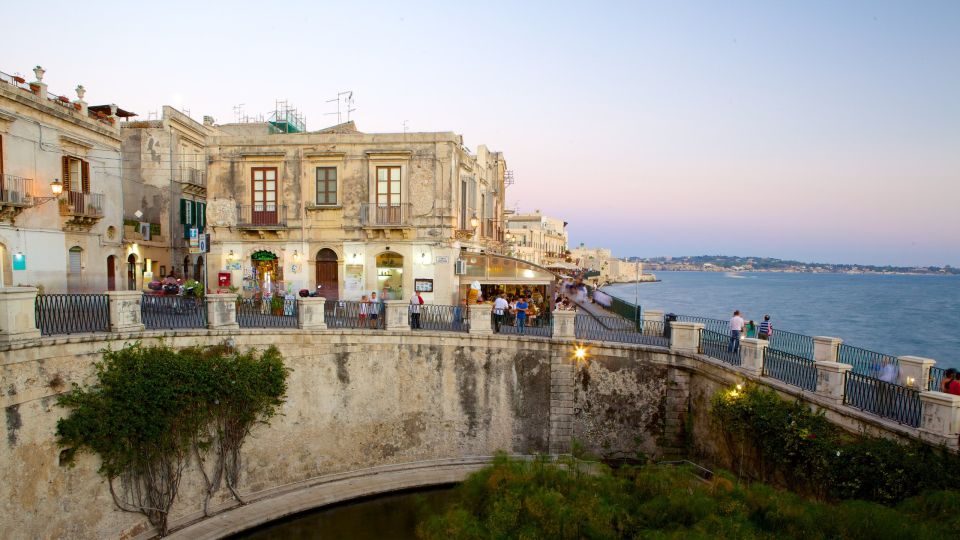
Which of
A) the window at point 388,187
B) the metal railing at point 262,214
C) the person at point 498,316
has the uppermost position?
the window at point 388,187

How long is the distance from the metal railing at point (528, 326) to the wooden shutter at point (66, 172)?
15.6 metres

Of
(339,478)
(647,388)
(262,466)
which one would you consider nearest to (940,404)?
(647,388)

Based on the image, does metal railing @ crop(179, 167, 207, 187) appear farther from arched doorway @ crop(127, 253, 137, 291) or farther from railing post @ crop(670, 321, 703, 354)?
railing post @ crop(670, 321, 703, 354)

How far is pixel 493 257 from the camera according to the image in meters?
21.5

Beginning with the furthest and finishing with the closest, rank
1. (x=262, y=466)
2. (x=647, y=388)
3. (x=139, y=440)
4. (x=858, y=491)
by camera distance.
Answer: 1. (x=647, y=388)
2. (x=262, y=466)
3. (x=139, y=440)
4. (x=858, y=491)

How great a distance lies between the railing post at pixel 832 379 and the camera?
1084 cm

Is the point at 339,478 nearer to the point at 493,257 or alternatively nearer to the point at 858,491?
the point at 493,257

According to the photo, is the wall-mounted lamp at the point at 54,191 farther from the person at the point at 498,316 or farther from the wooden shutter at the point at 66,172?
the person at the point at 498,316

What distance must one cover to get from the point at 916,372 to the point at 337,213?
18.3 m

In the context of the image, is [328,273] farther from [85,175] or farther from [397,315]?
[85,175]

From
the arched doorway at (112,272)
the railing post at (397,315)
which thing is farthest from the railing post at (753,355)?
the arched doorway at (112,272)

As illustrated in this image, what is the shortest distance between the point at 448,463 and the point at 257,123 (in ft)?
76.5

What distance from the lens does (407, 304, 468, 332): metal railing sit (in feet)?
54.5

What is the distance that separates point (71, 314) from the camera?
11.9 m
